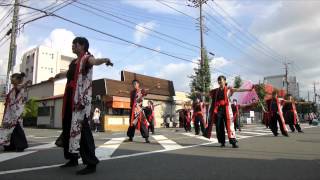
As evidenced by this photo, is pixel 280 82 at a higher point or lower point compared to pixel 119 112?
higher

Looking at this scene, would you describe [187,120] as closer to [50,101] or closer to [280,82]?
[50,101]

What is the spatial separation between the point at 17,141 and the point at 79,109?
307cm

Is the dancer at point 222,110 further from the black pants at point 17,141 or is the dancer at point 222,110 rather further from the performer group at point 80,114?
the black pants at point 17,141

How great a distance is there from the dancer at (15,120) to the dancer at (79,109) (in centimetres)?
265

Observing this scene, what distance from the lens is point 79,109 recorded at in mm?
5371

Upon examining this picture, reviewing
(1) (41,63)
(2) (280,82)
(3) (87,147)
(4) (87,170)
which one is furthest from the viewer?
(2) (280,82)

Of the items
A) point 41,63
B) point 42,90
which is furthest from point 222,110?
point 41,63

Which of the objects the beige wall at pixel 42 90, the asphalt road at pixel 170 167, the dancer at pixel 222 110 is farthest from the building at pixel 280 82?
the asphalt road at pixel 170 167

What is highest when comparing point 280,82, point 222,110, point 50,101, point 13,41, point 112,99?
point 280,82

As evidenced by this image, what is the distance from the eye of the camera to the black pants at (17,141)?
767 cm

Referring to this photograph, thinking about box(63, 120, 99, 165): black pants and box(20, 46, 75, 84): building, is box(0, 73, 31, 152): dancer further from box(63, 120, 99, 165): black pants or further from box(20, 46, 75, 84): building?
box(20, 46, 75, 84): building

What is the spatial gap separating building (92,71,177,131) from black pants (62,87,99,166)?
2160 cm

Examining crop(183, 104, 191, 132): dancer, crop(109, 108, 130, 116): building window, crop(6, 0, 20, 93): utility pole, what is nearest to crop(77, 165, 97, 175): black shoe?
crop(183, 104, 191, 132): dancer

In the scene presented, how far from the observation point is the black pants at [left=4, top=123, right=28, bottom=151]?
7.67 meters
